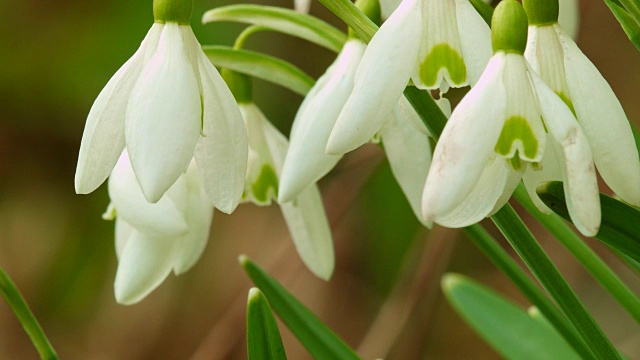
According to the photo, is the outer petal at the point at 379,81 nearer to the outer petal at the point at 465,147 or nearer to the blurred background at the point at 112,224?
the outer petal at the point at 465,147

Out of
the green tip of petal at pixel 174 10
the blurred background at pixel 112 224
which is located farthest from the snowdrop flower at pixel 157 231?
the blurred background at pixel 112 224

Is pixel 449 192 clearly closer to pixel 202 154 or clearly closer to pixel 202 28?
pixel 202 154

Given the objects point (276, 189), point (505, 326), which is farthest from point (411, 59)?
point (505, 326)

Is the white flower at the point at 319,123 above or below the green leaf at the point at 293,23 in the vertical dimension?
below

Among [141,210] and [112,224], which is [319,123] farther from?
[112,224]

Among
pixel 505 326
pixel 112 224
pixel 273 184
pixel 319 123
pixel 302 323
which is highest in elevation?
pixel 319 123

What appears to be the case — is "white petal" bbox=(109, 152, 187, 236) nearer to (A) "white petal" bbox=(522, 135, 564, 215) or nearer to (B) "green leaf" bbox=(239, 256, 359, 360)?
(B) "green leaf" bbox=(239, 256, 359, 360)

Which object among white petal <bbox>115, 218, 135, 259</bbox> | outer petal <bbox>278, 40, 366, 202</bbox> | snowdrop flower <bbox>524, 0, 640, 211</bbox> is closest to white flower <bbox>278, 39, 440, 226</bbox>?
outer petal <bbox>278, 40, 366, 202</bbox>
